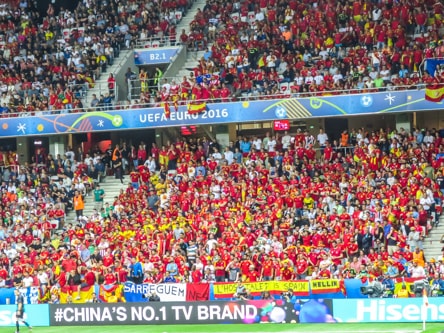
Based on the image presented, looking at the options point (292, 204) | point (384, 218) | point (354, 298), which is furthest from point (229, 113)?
point (354, 298)

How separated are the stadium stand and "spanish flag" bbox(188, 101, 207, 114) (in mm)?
931

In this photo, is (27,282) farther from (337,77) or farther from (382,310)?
(337,77)

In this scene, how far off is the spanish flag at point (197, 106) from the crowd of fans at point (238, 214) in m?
1.63

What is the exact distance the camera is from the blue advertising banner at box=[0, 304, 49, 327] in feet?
112

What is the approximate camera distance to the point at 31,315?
34375 mm

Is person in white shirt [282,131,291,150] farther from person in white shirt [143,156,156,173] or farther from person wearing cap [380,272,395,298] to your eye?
person wearing cap [380,272,395,298]

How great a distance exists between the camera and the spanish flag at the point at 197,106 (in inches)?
1743

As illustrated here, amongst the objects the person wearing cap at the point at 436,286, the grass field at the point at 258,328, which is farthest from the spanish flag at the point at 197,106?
the person wearing cap at the point at 436,286

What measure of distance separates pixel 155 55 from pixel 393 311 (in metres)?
22.9

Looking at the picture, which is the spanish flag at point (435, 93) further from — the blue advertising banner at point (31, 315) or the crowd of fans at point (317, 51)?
the blue advertising banner at point (31, 315)

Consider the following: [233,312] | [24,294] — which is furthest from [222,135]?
[233,312]

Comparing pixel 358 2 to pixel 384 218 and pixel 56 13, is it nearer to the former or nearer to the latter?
pixel 384 218

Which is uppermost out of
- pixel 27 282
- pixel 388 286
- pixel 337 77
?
pixel 337 77

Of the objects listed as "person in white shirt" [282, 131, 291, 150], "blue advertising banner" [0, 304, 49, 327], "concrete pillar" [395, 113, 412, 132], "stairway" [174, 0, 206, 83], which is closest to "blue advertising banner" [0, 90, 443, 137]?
"person in white shirt" [282, 131, 291, 150]
